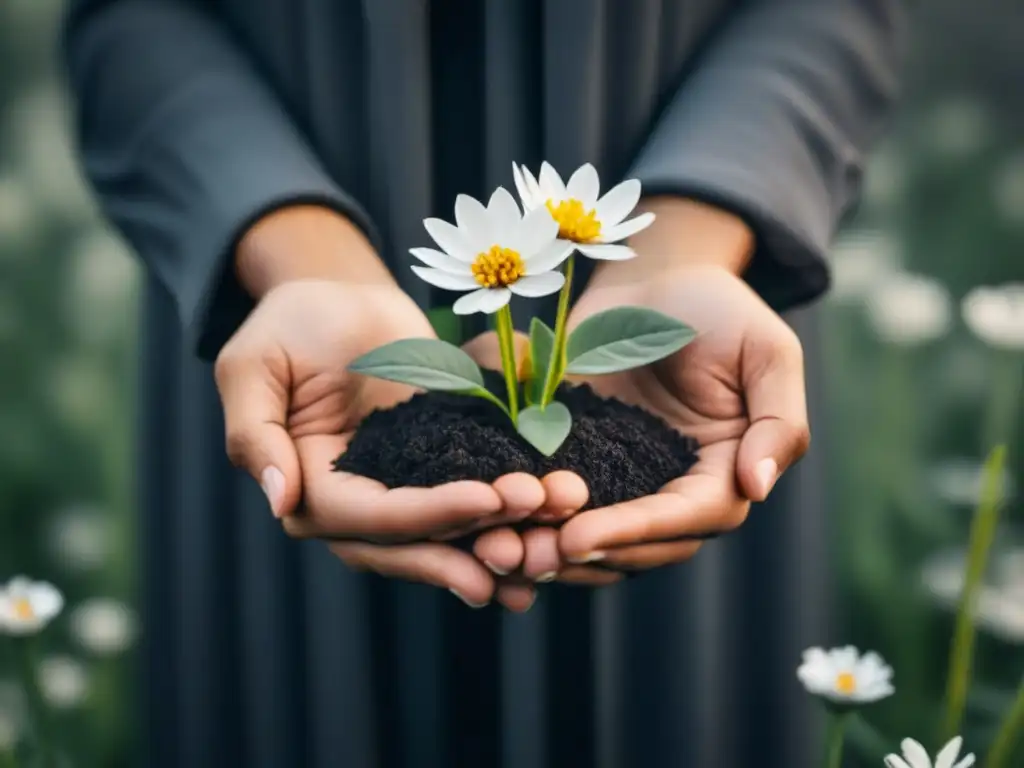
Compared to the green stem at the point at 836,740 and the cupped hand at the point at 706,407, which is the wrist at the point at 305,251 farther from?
the green stem at the point at 836,740

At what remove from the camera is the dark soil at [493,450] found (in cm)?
39

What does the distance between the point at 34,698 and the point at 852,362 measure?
595 mm

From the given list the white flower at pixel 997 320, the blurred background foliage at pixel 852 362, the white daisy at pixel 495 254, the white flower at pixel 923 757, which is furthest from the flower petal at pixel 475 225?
the blurred background foliage at pixel 852 362

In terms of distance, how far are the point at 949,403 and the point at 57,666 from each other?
0.66m

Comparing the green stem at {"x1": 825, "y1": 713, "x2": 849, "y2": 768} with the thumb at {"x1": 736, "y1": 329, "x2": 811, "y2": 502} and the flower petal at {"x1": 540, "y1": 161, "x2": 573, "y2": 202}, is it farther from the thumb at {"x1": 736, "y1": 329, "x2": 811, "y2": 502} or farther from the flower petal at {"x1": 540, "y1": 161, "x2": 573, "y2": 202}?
the flower petal at {"x1": 540, "y1": 161, "x2": 573, "y2": 202}

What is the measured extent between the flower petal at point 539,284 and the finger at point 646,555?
84mm

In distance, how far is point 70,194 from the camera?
33.2 inches

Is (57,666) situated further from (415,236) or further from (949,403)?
(949,403)

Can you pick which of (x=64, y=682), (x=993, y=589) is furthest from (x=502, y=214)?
(x=64, y=682)

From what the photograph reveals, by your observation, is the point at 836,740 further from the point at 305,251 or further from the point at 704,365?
the point at 305,251

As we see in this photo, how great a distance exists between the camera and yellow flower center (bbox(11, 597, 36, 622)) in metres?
0.51

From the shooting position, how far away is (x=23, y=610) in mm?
515

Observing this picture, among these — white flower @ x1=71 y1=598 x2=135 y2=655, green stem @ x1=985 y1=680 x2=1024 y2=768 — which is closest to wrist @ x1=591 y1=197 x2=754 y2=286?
green stem @ x1=985 y1=680 x2=1024 y2=768

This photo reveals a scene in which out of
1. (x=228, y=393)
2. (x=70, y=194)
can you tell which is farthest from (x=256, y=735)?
(x=70, y=194)
